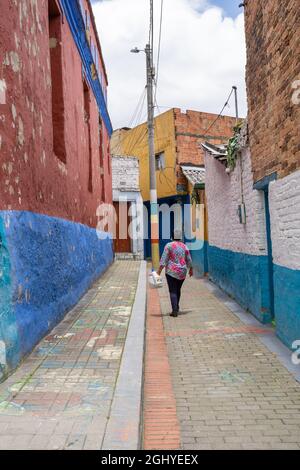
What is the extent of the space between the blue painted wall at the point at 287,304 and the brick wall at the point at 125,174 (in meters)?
15.0

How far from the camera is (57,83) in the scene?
7945 millimetres

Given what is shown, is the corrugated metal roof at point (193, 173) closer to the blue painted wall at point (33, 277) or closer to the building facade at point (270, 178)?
the building facade at point (270, 178)

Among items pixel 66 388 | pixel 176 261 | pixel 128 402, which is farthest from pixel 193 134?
pixel 128 402

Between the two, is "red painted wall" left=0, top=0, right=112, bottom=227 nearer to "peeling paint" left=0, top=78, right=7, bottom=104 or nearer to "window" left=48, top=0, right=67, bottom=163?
"peeling paint" left=0, top=78, right=7, bottom=104

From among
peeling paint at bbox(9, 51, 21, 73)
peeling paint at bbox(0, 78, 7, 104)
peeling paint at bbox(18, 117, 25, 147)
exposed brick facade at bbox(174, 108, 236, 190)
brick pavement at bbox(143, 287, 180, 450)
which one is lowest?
brick pavement at bbox(143, 287, 180, 450)

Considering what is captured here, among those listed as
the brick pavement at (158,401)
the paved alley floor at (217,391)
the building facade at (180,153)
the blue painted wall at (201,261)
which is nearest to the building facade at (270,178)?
the paved alley floor at (217,391)

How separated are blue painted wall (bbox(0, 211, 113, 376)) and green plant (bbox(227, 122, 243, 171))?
3363 millimetres

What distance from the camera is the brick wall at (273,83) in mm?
5352

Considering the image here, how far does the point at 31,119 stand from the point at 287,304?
4016 millimetres

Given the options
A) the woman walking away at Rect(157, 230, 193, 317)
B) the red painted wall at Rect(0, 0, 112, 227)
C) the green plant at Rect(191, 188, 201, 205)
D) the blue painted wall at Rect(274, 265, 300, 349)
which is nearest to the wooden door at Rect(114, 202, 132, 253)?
the green plant at Rect(191, 188, 201, 205)

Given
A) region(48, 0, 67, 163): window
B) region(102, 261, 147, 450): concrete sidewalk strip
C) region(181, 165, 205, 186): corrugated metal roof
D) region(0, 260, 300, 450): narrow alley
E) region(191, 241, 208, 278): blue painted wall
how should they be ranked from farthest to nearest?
region(181, 165, 205, 186): corrugated metal roof
region(191, 241, 208, 278): blue painted wall
region(48, 0, 67, 163): window
region(0, 260, 300, 450): narrow alley
region(102, 261, 147, 450): concrete sidewalk strip

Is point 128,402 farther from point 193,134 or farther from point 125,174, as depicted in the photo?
point 193,134

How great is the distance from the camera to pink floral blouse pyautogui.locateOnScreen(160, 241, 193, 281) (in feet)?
28.2
